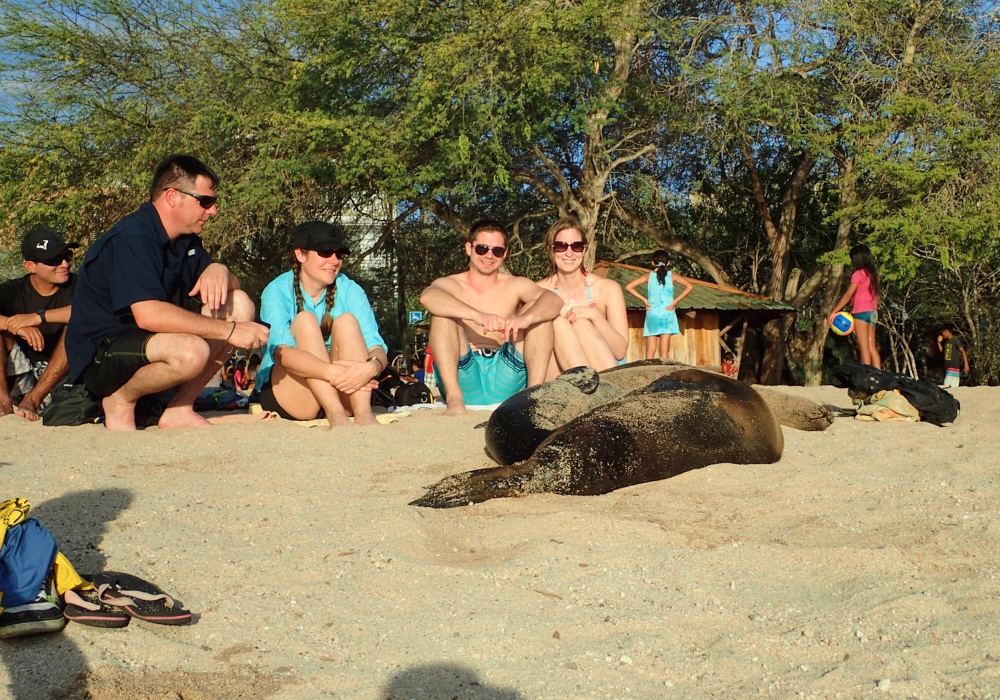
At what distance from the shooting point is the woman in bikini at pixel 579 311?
6.26 m

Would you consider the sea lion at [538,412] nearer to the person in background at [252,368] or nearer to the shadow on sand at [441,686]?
the shadow on sand at [441,686]

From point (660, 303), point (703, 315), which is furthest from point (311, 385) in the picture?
point (703, 315)

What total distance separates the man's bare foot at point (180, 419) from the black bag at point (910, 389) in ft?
13.9

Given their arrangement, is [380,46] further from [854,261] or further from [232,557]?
[232,557]

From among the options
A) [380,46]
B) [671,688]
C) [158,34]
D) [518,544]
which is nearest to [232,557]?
[518,544]

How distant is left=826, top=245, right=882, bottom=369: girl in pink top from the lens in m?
10.1

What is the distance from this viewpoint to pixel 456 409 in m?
6.02

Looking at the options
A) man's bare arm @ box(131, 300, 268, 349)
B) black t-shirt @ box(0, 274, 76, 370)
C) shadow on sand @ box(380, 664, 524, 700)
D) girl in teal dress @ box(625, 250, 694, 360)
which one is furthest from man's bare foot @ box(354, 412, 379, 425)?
girl in teal dress @ box(625, 250, 694, 360)

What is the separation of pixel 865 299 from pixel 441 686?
927 cm

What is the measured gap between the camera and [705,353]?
1823cm

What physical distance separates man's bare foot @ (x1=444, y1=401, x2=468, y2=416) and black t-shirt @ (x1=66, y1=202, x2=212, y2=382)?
6.01 feet

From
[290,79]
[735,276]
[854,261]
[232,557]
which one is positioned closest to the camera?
[232,557]

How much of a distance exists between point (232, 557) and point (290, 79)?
15.8 metres

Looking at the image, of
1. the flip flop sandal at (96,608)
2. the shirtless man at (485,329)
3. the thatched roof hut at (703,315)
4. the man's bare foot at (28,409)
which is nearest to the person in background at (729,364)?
the thatched roof hut at (703,315)
